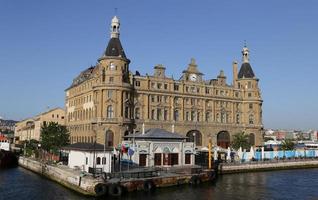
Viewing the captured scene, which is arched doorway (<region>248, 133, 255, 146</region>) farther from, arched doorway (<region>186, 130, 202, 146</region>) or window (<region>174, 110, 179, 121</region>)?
window (<region>174, 110, 179, 121</region>)

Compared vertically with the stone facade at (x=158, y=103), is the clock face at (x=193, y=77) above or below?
above

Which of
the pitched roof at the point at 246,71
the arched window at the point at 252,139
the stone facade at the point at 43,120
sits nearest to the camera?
the arched window at the point at 252,139

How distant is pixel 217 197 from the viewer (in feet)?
160

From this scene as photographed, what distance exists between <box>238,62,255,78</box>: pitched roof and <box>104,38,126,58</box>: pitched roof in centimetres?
4073

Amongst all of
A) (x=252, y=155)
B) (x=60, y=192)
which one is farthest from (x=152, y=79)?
(x=60, y=192)

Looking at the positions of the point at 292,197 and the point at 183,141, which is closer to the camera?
the point at 292,197

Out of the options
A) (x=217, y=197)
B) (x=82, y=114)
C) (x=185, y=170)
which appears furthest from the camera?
(x=82, y=114)

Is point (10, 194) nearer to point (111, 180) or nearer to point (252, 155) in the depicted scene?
point (111, 180)

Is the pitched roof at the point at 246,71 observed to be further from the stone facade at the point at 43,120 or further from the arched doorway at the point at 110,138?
the stone facade at the point at 43,120

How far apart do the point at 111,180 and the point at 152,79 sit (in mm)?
51248

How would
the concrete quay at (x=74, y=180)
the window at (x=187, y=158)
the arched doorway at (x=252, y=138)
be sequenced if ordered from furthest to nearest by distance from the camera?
1. the arched doorway at (x=252, y=138)
2. the window at (x=187, y=158)
3. the concrete quay at (x=74, y=180)

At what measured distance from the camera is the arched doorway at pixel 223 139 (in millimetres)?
107688

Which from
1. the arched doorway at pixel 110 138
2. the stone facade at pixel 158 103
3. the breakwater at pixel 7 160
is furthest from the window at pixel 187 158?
the breakwater at pixel 7 160

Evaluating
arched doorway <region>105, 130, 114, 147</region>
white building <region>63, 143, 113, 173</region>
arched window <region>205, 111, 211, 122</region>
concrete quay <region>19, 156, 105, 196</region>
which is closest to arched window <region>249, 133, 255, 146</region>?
arched window <region>205, 111, 211, 122</region>
